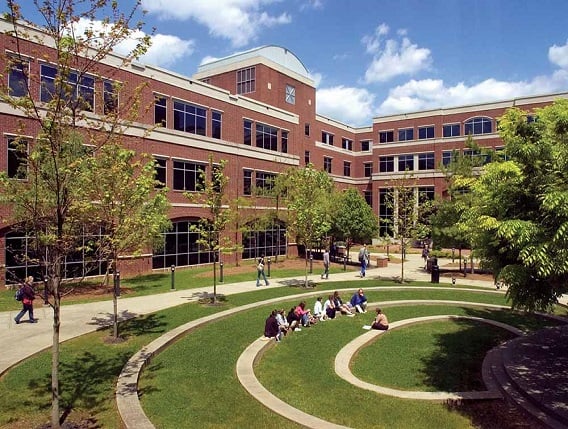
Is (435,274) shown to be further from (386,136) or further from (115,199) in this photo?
(386,136)

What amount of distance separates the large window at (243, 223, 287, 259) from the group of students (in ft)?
62.9

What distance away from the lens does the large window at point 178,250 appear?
32.0 metres

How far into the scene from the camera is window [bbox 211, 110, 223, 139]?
35.8 m

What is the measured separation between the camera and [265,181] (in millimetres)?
39375

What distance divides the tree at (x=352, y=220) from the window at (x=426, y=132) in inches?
1072

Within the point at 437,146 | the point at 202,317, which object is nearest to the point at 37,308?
the point at 202,317

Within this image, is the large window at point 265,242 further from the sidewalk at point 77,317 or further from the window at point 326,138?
the window at point 326,138

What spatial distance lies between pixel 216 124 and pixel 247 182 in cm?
555

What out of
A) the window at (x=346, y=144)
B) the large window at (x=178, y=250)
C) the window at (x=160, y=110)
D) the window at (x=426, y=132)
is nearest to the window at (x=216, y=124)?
the window at (x=160, y=110)

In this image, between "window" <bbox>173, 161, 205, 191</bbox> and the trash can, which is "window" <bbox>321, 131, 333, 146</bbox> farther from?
the trash can

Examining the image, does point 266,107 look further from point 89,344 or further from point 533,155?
point 533,155

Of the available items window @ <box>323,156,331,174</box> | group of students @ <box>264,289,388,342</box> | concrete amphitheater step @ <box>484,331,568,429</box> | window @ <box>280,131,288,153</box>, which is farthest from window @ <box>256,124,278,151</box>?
concrete amphitheater step @ <box>484,331,568,429</box>

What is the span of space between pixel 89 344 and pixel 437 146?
5301cm

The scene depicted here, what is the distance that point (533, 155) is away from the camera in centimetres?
811
